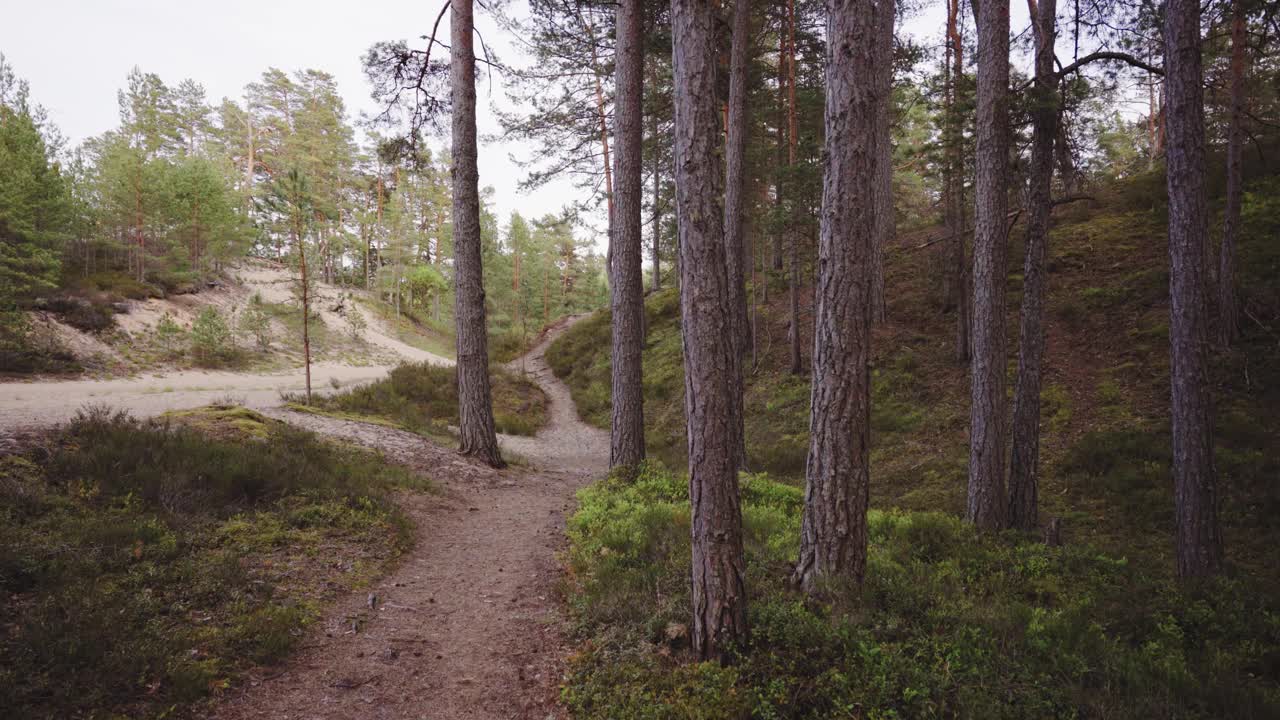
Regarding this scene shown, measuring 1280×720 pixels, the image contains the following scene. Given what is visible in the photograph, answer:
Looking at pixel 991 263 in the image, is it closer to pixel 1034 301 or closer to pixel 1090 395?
pixel 1034 301

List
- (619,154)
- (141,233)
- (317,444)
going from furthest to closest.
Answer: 1. (141,233)
2. (619,154)
3. (317,444)

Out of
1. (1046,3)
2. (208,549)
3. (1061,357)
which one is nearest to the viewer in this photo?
(208,549)

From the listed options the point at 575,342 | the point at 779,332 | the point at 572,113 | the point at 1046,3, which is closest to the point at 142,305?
the point at 575,342

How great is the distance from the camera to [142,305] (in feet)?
81.3

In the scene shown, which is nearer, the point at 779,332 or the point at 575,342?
the point at 779,332

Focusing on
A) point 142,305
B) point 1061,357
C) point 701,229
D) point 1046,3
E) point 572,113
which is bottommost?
point 1061,357

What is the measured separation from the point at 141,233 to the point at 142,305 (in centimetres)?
639

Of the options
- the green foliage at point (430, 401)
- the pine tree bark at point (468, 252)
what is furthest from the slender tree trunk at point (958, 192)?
the green foliage at point (430, 401)

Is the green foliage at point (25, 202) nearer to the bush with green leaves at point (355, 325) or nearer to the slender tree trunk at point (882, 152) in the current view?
the bush with green leaves at point (355, 325)

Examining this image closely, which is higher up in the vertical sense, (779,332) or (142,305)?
(142,305)

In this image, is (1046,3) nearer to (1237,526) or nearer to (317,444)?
(1237,526)

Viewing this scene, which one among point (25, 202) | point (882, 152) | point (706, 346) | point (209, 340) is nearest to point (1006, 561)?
point (706, 346)

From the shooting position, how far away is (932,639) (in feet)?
12.9

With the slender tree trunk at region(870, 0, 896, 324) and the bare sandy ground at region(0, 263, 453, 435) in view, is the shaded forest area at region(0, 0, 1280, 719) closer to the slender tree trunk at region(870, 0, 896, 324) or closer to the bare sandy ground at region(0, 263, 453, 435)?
the slender tree trunk at region(870, 0, 896, 324)
